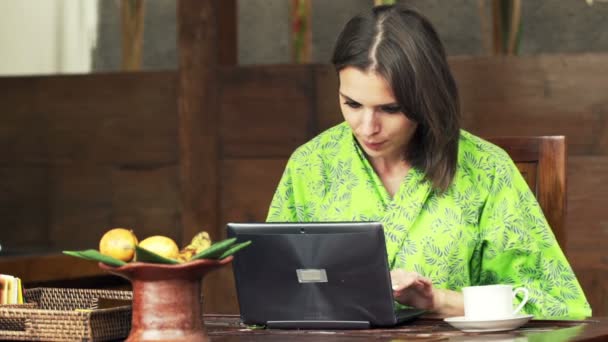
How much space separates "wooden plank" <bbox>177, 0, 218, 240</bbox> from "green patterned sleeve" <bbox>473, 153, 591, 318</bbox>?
2.16 m

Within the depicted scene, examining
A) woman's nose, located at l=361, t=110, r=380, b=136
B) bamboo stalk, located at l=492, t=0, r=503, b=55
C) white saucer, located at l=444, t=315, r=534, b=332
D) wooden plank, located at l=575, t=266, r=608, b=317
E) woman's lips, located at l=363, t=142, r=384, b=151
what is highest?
bamboo stalk, located at l=492, t=0, r=503, b=55

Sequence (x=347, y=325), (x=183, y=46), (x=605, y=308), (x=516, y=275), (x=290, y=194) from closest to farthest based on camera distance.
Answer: (x=347, y=325) < (x=516, y=275) < (x=290, y=194) < (x=605, y=308) < (x=183, y=46)

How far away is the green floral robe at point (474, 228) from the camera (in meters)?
2.72

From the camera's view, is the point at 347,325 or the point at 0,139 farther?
the point at 0,139

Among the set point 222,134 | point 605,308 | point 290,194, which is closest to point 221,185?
point 222,134

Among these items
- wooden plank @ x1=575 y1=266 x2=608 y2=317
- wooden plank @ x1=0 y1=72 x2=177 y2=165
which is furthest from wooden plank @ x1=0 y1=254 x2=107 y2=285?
wooden plank @ x1=575 y1=266 x2=608 y2=317

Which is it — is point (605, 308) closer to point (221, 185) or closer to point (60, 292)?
point (221, 185)

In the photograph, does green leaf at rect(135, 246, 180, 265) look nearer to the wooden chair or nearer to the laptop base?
the laptop base

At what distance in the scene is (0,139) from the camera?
17.4 ft

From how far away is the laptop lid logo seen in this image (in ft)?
7.57

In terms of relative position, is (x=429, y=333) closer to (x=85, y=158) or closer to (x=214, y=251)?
(x=214, y=251)

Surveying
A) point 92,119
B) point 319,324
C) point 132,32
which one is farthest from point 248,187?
point 319,324

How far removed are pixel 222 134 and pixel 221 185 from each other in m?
0.19

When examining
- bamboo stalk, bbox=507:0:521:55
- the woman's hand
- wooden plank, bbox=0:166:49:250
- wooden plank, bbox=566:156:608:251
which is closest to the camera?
the woman's hand
